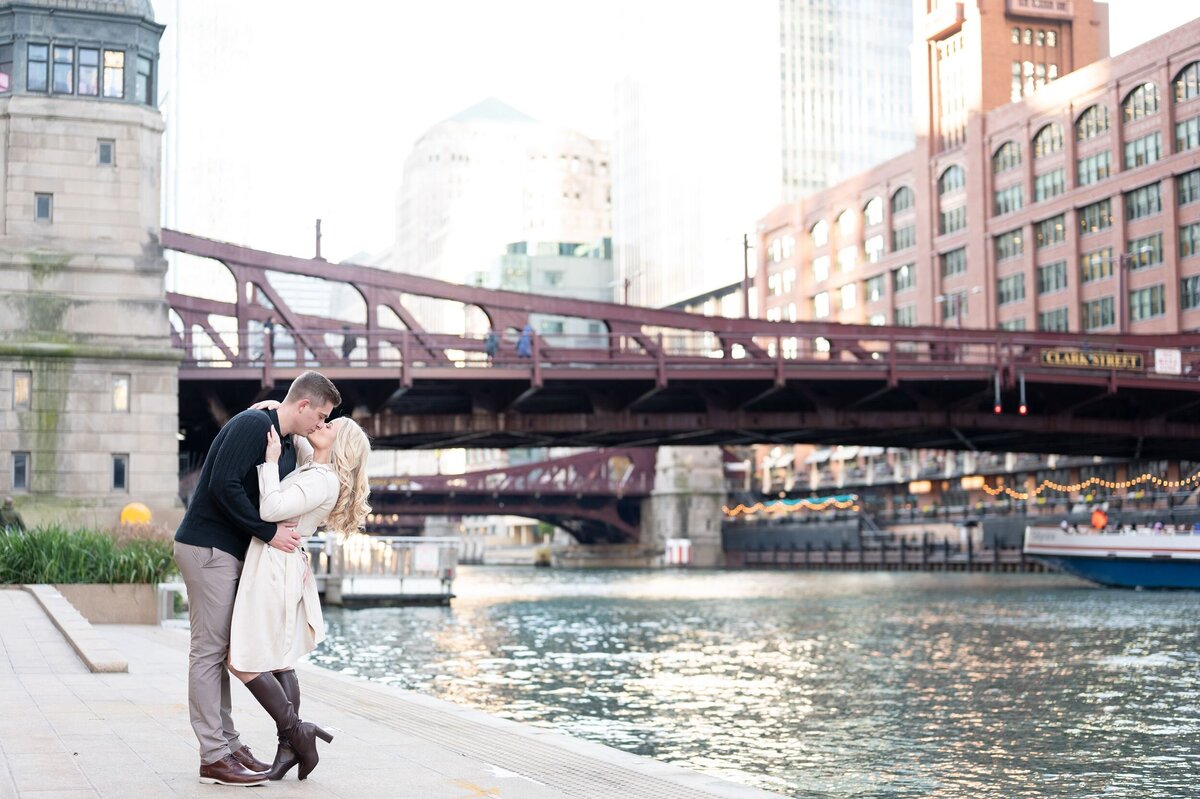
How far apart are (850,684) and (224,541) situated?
1842 centimetres

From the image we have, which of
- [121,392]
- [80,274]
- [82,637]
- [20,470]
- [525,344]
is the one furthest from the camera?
[525,344]

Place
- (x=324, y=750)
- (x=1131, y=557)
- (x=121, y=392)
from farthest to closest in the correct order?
(x=1131, y=557) < (x=121, y=392) < (x=324, y=750)

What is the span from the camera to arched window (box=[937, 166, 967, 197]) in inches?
4911

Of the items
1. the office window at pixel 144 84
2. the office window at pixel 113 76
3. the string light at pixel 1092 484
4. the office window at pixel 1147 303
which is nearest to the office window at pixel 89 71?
the office window at pixel 113 76

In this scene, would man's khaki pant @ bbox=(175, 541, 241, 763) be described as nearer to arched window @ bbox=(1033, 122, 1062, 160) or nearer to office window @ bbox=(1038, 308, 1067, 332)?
office window @ bbox=(1038, 308, 1067, 332)

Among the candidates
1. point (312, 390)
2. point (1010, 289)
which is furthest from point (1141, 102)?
point (312, 390)

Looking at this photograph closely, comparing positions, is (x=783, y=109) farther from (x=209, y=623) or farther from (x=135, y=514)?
(x=209, y=623)

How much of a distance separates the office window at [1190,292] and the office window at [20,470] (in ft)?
241

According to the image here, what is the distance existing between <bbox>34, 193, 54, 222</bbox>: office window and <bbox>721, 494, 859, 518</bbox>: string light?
8972 centimetres

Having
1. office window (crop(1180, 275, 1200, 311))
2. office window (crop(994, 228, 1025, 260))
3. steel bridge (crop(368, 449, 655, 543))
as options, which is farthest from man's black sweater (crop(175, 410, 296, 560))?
office window (crop(994, 228, 1025, 260))

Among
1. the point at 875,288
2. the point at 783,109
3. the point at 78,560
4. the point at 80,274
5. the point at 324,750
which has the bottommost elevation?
the point at 324,750

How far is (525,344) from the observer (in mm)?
53719

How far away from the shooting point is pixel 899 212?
133 m

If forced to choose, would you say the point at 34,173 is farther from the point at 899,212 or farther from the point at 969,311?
the point at 899,212
